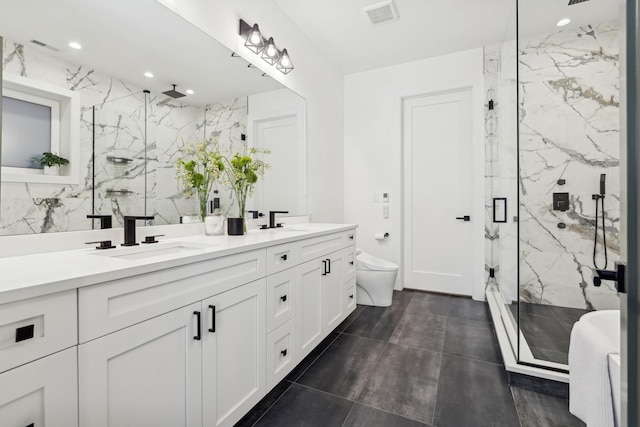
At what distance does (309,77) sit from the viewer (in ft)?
9.74

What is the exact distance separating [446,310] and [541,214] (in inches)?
46.8

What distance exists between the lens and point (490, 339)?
2266mm

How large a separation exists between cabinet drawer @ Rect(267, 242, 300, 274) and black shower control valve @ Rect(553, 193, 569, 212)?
199 cm

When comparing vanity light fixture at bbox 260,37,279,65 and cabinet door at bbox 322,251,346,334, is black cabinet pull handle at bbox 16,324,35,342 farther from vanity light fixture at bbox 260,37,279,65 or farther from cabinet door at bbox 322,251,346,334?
vanity light fixture at bbox 260,37,279,65

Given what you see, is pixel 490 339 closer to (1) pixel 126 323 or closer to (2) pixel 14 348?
(1) pixel 126 323

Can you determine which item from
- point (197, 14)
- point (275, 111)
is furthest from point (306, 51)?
point (197, 14)

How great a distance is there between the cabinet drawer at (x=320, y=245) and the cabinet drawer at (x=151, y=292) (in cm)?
52

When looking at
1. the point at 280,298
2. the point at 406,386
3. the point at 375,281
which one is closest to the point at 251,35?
the point at 280,298

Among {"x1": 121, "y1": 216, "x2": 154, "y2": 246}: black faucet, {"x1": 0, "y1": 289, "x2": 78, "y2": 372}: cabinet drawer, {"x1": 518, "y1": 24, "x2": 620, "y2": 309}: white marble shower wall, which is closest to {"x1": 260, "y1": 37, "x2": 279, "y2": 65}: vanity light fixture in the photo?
{"x1": 121, "y1": 216, "x2": 154, "y2": 246}: black faucet

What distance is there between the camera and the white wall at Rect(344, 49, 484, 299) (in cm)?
314

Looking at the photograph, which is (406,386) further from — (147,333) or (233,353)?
(147,333)

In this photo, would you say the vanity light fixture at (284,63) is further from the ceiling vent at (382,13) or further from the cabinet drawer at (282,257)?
the cabinet drawer at (282,257)

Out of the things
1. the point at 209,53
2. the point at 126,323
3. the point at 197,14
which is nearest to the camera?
the point at 126,323

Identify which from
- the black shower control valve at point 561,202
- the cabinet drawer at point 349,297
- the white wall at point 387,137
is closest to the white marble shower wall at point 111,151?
the cabinet drawer at point 349,297
